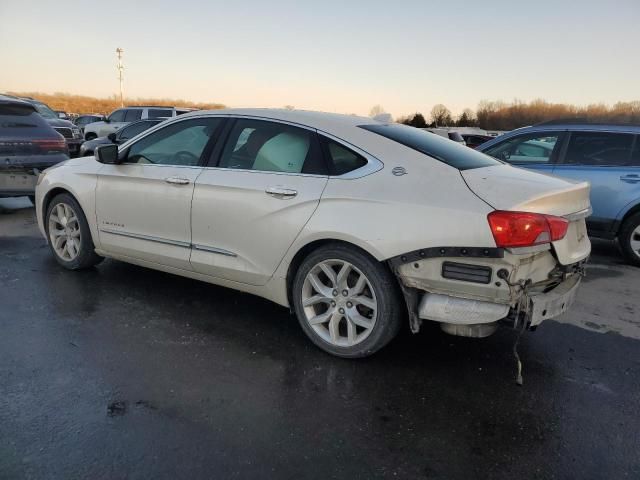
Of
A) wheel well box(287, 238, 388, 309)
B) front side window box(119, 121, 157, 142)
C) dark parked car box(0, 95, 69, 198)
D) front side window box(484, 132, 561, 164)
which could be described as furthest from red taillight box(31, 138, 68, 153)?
front side window box(484, 132, 561, 164)

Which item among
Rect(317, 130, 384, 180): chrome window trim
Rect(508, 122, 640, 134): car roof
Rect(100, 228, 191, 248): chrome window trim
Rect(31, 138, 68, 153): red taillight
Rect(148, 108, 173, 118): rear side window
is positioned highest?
Rect(508, 122, 640, 134): car roof

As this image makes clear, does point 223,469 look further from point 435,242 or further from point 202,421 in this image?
point 435,242

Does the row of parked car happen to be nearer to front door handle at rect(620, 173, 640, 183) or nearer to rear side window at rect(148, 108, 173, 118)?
front door handle at rect(620, 173, 640, 183)

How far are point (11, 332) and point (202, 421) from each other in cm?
190

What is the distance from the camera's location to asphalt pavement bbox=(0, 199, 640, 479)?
8.11 feet

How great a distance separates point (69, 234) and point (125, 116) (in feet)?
51.3

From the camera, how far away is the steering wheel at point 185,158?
4219mm

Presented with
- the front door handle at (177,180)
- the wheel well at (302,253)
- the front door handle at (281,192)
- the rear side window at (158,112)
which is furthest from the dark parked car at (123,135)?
the wheel well at (302,253)

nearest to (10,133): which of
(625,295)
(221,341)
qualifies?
(221,341)

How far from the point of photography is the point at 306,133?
3.76 m

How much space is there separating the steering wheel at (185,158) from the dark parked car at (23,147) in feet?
15.2

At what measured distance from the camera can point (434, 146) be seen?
3.79 m

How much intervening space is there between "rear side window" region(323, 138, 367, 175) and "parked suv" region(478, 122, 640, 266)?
4.19 metres

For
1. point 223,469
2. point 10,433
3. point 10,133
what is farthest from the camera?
point 10,133
